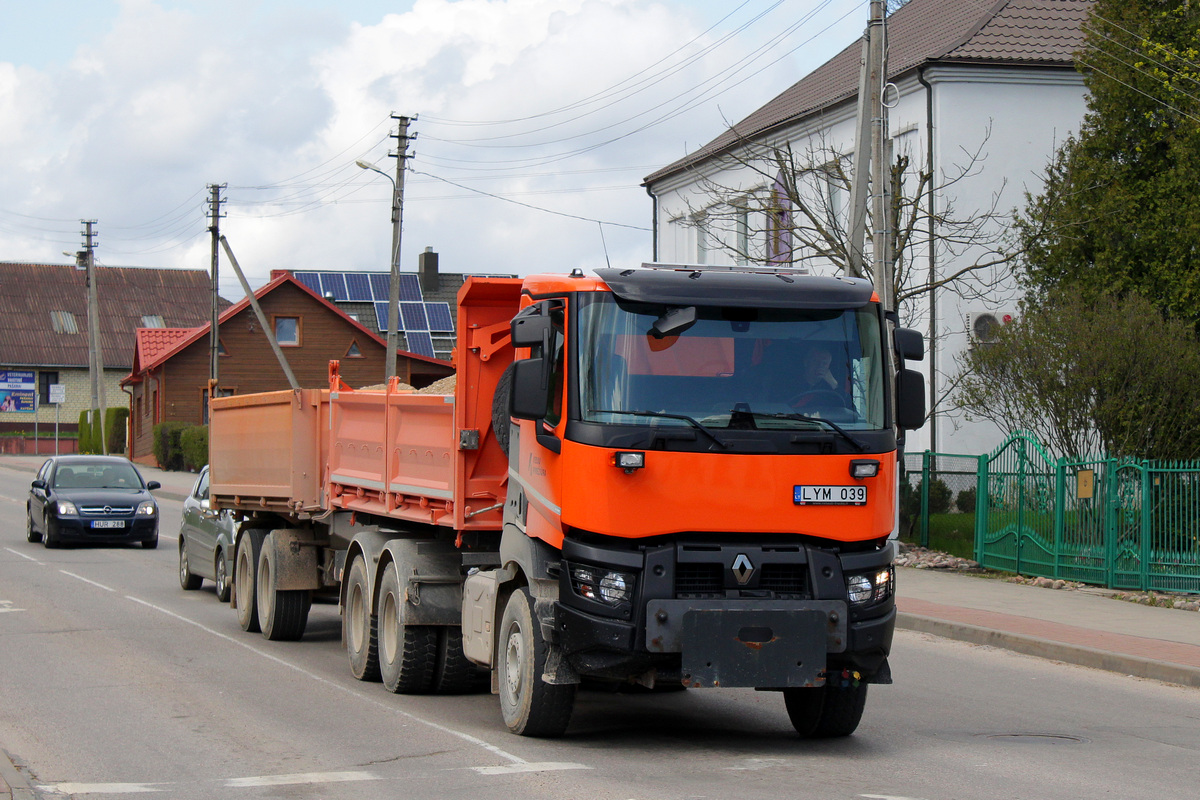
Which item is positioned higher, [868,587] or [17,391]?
[17,391]

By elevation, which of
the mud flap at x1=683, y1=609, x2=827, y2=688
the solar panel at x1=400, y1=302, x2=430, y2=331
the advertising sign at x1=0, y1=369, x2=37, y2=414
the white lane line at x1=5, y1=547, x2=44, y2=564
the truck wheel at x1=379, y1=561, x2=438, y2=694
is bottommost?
the white lane line at x1=5, y1=547, x2=44, y2=564

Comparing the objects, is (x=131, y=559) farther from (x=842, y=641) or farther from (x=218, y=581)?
(x=842, y=641)

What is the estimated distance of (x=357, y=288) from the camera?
222 feet

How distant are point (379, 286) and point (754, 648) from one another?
62.2 metres

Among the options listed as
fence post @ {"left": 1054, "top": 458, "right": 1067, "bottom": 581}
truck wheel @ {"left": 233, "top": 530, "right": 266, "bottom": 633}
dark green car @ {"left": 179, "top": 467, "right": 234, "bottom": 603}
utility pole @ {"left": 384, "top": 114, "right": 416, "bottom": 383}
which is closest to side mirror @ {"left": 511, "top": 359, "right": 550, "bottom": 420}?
truck wheel @ {"left": 233, "top": 530, "right": 266, "bottom": 633}

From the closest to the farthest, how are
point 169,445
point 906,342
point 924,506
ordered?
point 906,342, point 924,506, point 169,445

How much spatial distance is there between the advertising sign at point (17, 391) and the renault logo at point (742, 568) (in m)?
78.2

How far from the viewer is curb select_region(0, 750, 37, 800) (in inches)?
276

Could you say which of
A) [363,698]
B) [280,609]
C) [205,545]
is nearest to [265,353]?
[205,545]

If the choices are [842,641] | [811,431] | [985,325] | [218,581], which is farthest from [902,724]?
[985,325]

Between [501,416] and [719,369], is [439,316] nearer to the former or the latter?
[501,416]

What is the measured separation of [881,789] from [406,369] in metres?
55.0

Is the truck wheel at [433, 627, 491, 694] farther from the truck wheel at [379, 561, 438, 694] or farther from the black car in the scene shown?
the black car

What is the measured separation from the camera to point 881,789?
24.1 ft
